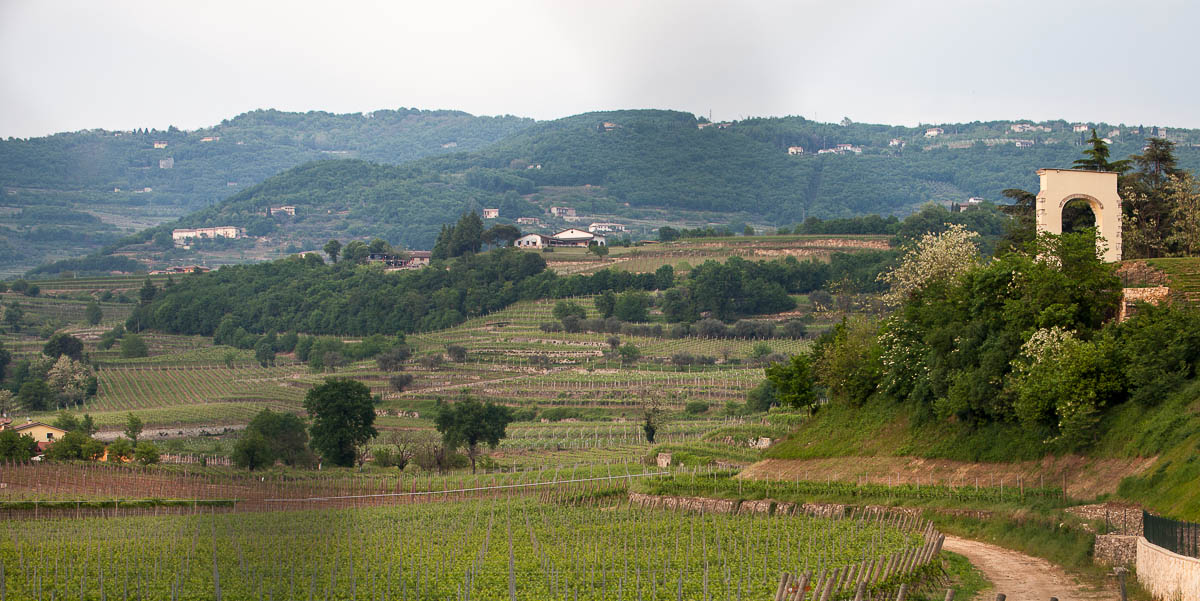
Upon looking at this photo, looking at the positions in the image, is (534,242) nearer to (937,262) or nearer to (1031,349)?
(937,262)

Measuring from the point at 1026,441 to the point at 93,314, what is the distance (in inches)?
4471

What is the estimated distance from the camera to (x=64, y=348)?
103500 mm

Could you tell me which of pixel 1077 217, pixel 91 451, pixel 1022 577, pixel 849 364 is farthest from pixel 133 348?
pixel 1022 577

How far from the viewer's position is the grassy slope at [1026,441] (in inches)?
995

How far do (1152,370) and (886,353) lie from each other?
1204 cm

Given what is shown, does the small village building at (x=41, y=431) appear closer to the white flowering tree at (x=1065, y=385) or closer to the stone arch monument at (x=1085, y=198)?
the stone arch monument at (x=1085, y=198)

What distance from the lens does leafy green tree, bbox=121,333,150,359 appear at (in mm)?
109562

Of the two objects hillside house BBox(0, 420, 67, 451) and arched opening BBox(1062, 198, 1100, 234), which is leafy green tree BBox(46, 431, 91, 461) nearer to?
hillside house BBox(0, 420, 67, 451)

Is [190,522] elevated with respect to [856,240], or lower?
lower

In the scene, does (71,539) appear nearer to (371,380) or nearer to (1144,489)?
(1144,489)

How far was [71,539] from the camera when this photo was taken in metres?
30.8

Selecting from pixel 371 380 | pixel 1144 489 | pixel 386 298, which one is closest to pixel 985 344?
pixel 1144 489

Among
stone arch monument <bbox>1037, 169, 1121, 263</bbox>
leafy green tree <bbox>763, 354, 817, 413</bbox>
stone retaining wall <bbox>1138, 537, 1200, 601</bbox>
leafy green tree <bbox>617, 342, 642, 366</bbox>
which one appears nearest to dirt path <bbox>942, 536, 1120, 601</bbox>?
stone retaining wall <bbox>1138, 537, 1200, 601</bbox>

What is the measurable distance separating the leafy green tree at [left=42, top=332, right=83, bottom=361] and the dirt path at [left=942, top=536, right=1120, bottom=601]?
90735 mm
